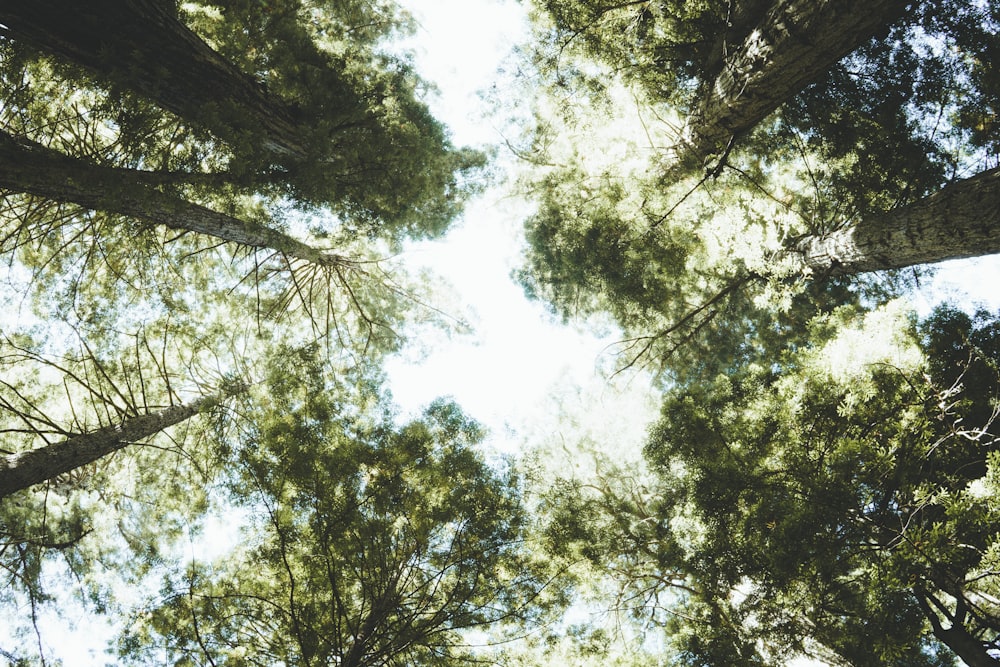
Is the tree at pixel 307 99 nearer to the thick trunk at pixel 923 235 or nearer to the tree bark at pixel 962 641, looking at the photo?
the thick trunk at pixel 923 235

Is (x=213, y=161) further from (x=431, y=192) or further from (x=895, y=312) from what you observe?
(x=895, y=312)

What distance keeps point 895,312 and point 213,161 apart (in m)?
7.36

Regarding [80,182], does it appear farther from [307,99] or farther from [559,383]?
[559,383]

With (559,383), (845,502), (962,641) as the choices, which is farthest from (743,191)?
(962,641)

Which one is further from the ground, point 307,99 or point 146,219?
point 307,99

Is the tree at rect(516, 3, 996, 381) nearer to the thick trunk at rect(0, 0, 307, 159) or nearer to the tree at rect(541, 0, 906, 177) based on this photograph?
the tree at rect(541, 0, 906, 177)

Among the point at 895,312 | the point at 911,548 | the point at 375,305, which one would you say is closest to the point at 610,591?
the point at 911,548

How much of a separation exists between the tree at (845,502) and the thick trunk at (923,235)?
→ 798mm

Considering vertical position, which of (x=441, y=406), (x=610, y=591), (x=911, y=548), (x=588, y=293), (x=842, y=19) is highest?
(x=588, y=293)

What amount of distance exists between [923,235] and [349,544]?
608 cm

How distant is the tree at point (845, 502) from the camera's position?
3033 millimetres

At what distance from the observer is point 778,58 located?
412 cm

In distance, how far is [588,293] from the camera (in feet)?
25.4

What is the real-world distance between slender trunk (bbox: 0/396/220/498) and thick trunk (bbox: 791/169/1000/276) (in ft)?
25.6
